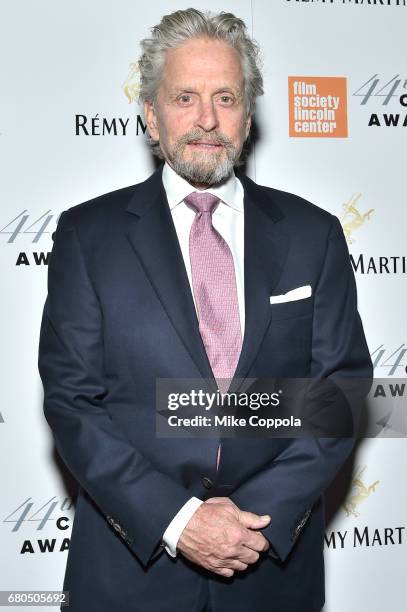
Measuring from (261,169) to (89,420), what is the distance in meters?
1.09

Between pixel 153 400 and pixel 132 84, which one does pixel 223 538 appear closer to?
pixel 153 400

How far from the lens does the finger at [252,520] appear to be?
153cm

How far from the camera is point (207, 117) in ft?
5.57

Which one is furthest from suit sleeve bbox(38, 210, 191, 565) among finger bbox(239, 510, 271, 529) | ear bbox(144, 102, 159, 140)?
ear bbox(144, 102, 159, 140)

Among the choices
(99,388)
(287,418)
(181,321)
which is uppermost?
(181,321)

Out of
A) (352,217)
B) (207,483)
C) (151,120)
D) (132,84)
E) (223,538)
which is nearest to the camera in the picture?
(223,538)

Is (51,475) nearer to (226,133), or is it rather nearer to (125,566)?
(125,566)

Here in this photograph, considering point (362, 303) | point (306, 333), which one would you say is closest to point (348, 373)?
point (306, 333)

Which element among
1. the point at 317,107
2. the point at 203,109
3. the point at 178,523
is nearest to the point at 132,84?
the point at 317,107

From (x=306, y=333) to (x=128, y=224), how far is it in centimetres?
44

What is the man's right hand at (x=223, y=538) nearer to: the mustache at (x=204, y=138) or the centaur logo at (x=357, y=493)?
the mustache at (x=204, y=138)

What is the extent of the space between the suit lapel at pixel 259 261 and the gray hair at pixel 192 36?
220 millimetres

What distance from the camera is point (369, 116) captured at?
2.44 meters
